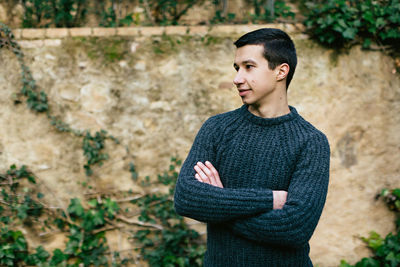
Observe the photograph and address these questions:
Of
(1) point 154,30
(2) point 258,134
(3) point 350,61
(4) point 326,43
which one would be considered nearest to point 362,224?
(3) point 350,61

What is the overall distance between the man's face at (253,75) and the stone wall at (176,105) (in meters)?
→ 1.77

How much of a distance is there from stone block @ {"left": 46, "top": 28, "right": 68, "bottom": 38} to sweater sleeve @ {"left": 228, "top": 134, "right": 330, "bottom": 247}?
8.99 ft

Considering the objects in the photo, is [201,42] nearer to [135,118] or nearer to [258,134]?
[135,118]

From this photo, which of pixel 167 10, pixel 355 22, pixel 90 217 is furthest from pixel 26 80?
pixel 355 22

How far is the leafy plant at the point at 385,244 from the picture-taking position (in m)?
3.40

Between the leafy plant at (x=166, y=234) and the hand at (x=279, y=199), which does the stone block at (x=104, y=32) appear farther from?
the hand at (x=279, y=199)

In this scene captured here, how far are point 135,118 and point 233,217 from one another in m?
2.08

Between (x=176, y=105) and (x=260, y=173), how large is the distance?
1.91 m

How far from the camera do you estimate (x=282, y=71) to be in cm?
182

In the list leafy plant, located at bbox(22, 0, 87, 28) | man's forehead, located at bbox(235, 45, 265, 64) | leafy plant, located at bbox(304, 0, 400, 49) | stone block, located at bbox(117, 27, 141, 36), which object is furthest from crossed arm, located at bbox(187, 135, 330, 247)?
leafy plant, located at bbox(22, 0, 87, 28)

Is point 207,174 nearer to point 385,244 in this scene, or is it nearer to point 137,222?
point 137,222

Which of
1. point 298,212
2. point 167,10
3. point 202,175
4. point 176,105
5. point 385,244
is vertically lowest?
point 385,244

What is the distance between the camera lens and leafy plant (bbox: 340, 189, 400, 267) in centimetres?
340

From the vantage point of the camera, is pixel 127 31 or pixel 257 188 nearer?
pixel 257 188
